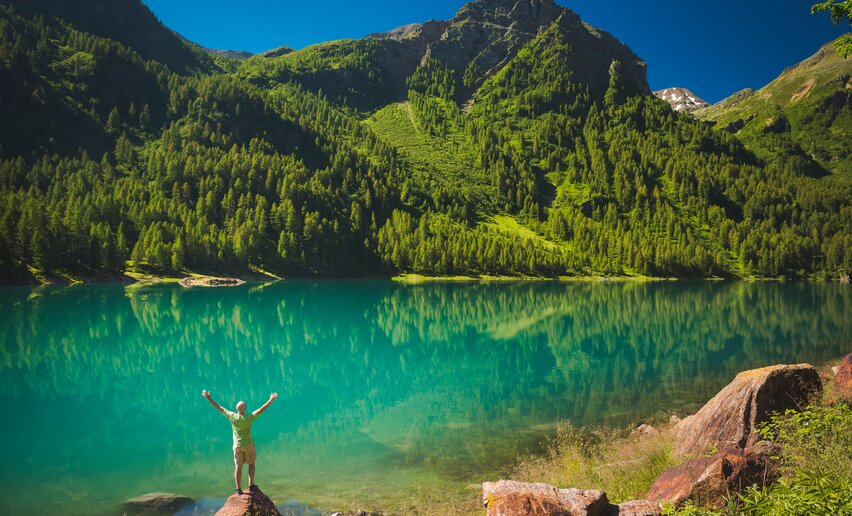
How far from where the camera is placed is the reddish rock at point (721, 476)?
1032cm

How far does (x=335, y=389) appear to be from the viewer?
31.8 meters

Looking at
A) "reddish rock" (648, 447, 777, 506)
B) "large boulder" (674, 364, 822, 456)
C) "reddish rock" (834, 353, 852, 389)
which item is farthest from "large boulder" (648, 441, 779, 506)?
"reddish rock" (834, 353, 852, 389)

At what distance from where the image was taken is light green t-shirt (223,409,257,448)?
47.0 ft

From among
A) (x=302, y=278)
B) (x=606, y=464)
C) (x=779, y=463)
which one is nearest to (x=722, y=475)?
(x=779, y=463)

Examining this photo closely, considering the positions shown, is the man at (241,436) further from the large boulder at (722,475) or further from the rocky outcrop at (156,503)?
the large boulder at (722,475)

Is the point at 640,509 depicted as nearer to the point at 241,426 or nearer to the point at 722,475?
the point at 722,475

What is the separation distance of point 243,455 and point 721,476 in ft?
42.7

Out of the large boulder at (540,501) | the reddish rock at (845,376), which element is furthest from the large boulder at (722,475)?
the reddish rock at (845,376)

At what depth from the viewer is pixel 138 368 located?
36.0 m

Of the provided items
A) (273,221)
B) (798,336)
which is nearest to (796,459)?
(798,336)

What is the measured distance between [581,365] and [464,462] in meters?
21.1

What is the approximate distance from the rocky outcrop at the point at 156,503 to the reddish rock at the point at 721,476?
49.1 feet

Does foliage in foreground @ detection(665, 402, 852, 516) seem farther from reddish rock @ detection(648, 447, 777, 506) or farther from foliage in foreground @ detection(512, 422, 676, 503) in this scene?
foliage in foreground @ detection(512, 422, 676, 503)

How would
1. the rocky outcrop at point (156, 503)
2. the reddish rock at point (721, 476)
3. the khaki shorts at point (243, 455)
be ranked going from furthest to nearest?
the rocky outcrop at point (156, 503)
the khaki shorts at point (243, 455)
the reddish rock at point (721, 476)
